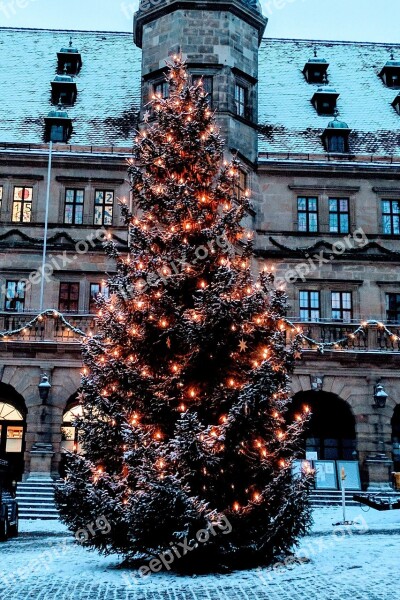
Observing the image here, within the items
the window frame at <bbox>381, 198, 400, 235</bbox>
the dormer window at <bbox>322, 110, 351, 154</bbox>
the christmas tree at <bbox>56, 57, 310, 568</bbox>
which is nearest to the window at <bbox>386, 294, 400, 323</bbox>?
the window frame at <bbox>381, 198, 400, 235</bbox>

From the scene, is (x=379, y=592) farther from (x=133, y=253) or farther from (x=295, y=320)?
(x=295, y=320)

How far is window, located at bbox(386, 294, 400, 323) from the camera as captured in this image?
94.4 feet

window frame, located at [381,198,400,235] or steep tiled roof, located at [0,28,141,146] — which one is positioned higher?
steep tiled roof, located at [0,28,141,146]

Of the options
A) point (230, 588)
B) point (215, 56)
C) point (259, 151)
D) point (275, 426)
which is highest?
point (215, 56)

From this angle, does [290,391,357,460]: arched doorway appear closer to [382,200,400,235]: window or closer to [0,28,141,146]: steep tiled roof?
[382,200,400,235]: window

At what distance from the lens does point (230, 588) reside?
10.1m

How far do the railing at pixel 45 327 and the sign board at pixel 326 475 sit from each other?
8.63 meters

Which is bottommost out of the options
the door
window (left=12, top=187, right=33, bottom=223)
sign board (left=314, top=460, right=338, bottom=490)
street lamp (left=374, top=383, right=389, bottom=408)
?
sign board (left=314, top=460, right=338, bottom=490)

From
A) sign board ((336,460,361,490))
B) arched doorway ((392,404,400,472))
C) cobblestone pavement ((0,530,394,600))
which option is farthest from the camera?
arched doorway ((392,404,400,472))

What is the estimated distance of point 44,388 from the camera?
24094 millimetres

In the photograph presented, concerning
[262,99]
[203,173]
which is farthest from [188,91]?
[262,99]

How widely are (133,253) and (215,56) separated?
55.5 ft

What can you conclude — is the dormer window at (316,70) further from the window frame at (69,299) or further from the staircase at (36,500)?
the staircase at (36,500)

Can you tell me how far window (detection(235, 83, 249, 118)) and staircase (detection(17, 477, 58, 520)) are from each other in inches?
601
